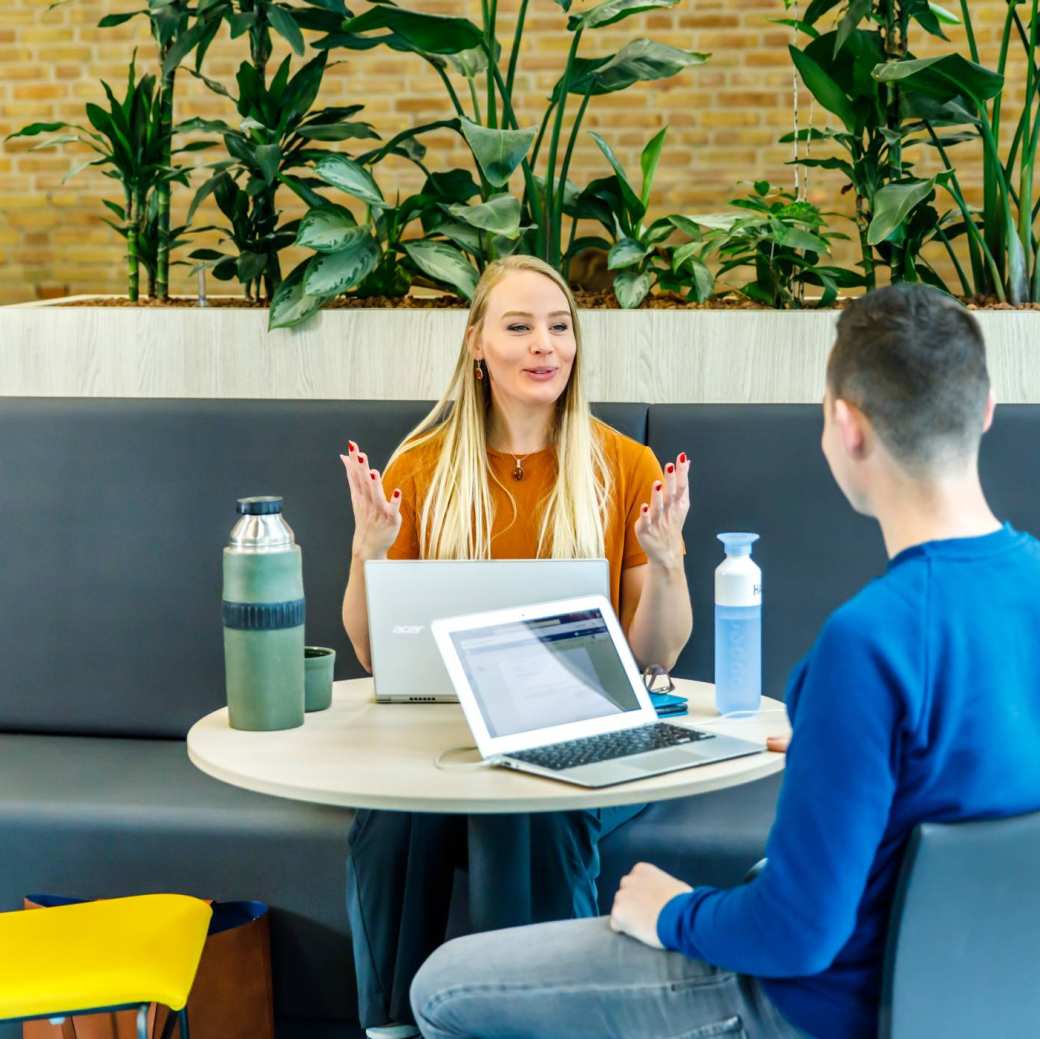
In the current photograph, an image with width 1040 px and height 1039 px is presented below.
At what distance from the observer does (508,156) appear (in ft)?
8.91

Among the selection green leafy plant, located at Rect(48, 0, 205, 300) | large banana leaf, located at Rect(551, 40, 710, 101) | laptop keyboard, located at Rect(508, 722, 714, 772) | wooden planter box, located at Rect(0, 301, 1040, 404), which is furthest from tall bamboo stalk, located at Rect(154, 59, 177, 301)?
laptop keyboard, located at Rect(508, 722, 714, 772)

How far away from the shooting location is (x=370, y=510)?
201cm

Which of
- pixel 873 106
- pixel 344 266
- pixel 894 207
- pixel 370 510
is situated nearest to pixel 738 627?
pixel 370 510

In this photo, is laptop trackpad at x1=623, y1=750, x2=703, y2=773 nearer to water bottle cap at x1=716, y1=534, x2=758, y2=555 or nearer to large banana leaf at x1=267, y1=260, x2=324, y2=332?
water bottle cap at x1=716, y1=534, x2=758, y2=555

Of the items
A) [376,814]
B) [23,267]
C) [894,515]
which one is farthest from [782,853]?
[23,267]

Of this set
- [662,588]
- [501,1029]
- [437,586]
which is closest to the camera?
[501,1029]

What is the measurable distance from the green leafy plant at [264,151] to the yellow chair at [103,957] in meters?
1.44

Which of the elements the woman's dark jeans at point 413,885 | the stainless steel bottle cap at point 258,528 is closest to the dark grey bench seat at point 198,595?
the woman's dark jeans at point 413,885

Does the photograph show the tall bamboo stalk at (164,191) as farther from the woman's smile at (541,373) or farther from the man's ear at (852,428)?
the man's ear at (852,428)

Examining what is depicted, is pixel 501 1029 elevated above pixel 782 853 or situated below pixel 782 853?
below

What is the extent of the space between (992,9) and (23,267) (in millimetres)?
3487

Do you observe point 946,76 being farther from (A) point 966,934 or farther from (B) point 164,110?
(A) point 966,934

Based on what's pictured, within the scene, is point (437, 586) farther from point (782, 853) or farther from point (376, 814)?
point (782, 853)

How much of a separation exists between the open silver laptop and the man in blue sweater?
557 millimetres
